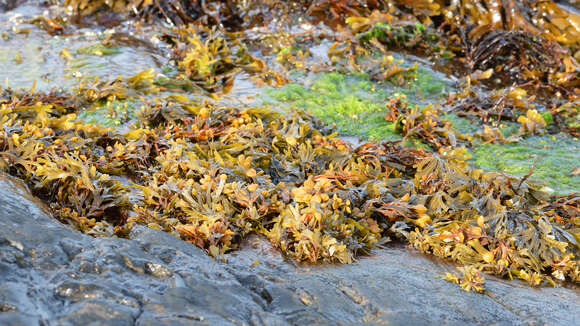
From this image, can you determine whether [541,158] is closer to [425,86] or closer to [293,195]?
[425,86]

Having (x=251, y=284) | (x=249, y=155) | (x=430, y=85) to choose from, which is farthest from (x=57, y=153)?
(x=430, y=85)

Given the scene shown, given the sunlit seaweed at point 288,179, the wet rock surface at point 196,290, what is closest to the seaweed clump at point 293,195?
the sunlit seaweed at point 288,179

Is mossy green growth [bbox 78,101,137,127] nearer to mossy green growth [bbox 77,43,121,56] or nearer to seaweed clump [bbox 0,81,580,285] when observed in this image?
seaweed clump [bbox 0,81,580,285]

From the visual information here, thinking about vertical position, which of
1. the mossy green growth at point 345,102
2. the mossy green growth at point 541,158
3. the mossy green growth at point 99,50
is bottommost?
the mossy green growth at point 541,158

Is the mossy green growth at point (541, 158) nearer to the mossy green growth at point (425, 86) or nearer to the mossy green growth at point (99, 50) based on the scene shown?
the mossy green growth at point (425, 86)

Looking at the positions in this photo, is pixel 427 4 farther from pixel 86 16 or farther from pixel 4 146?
pixel 4 146

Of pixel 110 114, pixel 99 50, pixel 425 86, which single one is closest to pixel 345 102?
pixel 425 86
